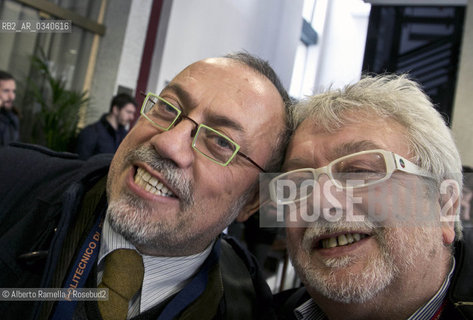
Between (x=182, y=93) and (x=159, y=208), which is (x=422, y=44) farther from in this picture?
(x=159, y=208)

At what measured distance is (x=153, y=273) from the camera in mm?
1154

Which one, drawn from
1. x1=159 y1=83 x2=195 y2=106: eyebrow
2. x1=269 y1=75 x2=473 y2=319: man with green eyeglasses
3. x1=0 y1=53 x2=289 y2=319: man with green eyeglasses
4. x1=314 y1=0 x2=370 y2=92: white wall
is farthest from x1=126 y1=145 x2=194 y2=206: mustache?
x1=314 y1=0 x2=370 y2=92: white wall

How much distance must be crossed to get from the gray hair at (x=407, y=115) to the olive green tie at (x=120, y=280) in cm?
76

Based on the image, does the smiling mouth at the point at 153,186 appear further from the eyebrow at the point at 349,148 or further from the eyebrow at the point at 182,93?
the eyebrow at the point at 349,148

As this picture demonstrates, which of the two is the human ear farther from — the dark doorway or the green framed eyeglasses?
the dark doorway

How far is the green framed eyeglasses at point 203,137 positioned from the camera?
46.1 inches

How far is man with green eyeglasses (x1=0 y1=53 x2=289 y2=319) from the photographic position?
108 cm

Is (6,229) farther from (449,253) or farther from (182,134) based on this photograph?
(449,253)

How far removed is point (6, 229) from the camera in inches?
48.9

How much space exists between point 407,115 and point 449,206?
309 millimetres

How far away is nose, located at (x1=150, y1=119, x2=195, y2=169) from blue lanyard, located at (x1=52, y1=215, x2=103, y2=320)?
0.35m

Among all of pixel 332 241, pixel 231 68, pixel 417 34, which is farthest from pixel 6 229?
pixel 417 34

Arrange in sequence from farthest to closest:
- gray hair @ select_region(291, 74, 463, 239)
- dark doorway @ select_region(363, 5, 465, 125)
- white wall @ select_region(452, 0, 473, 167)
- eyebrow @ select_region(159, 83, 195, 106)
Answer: white wall @ select_region(452, 0, 473, 167) < dark doorway @ select_region(363, 5, 465, 125) < eyebrow @ select_region(159, 83, 195, 106) < gray hair @ select_region(291, 74, 463, 239)

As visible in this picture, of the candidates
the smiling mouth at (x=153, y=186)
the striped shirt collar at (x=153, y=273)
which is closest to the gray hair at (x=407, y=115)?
the smiling mouth at (x=153, y=186)
